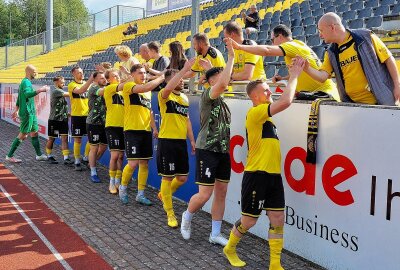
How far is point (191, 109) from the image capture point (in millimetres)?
6875

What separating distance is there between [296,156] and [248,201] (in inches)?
31.9

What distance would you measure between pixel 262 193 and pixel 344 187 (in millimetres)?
738

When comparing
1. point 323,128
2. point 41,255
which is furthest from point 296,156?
point 41,255

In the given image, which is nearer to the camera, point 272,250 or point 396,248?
point 396,248

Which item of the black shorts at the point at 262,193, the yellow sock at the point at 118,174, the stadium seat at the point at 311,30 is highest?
the stadium seat at the point at 311,30

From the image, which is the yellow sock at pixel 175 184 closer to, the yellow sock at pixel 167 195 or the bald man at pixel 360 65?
the yellow sock at pixel 167 195

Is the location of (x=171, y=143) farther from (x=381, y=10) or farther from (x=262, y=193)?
(x=381, y=10)

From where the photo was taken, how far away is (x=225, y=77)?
14.9 ft

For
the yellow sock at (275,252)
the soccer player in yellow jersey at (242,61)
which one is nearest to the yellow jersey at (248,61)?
the soccer player in yellow jersey at (242,61)

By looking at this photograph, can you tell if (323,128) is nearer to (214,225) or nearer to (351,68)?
(351,68)

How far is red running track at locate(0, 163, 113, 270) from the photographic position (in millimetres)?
4723

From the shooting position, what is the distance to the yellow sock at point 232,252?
4.59m

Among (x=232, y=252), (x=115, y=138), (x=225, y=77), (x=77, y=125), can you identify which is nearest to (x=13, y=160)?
(x=77, y=125)

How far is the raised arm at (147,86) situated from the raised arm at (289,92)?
8.01ft
